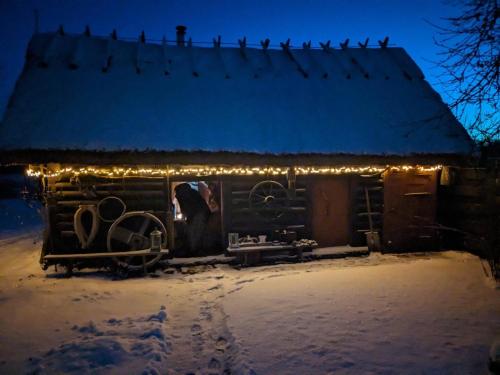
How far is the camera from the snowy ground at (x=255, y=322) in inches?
148

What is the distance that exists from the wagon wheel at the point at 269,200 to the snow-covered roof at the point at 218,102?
4.56 ft

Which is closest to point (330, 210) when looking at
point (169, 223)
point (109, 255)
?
point (169, 223)

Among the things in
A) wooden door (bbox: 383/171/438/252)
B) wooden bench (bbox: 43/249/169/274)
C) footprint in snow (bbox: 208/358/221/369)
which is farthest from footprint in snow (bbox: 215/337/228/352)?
wooden door (bbox: 383/171/438/252)

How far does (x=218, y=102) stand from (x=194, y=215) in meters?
3.10

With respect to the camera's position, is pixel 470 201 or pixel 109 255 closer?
pixel 109 255

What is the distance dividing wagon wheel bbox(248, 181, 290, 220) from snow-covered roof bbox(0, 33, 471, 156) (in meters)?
1.39

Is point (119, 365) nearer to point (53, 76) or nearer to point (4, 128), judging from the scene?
point (4, 128)

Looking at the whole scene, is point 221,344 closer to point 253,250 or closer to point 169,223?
point 253,250

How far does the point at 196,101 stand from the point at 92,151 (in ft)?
9.65

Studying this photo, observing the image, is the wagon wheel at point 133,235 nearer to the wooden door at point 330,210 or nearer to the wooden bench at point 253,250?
the wooden bench at point 253,250

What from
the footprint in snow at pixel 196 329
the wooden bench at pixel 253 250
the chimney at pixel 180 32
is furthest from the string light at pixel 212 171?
the chimney at pixel 180 32

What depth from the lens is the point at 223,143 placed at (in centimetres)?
740

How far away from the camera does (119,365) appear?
12.2 feet

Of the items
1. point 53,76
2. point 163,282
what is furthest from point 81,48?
point 163,282
